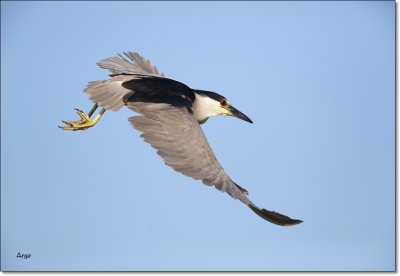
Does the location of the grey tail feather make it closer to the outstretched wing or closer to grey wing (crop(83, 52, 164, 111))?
the outstretched wing

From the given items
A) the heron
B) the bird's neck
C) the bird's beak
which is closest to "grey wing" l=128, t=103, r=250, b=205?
the heron

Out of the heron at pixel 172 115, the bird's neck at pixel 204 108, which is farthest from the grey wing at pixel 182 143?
the bird's neck at pixel 204 108

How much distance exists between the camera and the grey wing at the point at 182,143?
17.9 ft

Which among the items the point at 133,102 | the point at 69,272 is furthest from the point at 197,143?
the point at 69,272

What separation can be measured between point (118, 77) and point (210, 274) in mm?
2239

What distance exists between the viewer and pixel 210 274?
6.46 metres

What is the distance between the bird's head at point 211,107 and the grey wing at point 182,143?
2.12ft

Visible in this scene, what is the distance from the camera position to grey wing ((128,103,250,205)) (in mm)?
5465

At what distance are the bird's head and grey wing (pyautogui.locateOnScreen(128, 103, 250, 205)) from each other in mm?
647

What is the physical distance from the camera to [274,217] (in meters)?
5.26

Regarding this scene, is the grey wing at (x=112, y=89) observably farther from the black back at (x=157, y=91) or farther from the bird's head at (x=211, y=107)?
the bird's head at (x=211, y=107)

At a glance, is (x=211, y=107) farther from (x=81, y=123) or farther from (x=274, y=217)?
(x=274, y=217)

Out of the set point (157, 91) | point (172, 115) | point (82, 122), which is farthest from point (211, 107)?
point (82, 122)

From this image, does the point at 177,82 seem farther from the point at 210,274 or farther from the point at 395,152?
the point at 395,152
